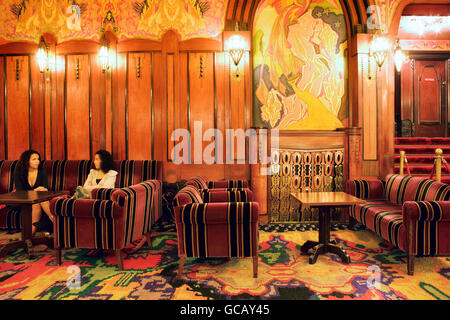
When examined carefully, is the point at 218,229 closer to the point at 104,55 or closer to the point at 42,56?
the point at 104,55

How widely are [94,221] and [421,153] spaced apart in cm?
717

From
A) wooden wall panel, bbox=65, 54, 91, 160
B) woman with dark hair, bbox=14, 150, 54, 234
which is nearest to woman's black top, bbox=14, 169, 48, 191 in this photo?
woman with dark hair, bbox=14, 150, 54, 234

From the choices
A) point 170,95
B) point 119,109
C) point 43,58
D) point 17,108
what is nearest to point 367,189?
point 170,95

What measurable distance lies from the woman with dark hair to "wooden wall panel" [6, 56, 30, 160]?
56.3 inches

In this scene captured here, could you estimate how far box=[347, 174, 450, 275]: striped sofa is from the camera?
2.87 meters

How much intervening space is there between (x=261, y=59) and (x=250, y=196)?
287 centimetres

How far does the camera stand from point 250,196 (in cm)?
369

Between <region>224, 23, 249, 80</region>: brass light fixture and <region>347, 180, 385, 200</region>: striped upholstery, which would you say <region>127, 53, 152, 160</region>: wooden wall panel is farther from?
<region>347, 180, 385, 200</region>: striped upholstery

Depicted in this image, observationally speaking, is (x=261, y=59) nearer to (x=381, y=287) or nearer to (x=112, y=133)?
(x=112, y=133)

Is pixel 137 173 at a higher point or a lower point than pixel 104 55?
lower

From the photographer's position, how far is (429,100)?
28.5 feet

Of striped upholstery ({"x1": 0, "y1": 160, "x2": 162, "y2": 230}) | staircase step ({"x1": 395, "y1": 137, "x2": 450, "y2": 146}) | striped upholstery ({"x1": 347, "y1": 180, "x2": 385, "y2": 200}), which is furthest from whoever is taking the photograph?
staircase step ({"x1": 395, "y1": 137, "x2": 450, "y2": 146})

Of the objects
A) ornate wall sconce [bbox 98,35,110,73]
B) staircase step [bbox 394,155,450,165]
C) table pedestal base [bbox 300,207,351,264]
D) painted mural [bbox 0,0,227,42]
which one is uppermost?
painted mural [bbox 0,0,227,42]
